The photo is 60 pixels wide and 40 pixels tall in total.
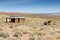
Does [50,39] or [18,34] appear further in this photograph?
[18,34]

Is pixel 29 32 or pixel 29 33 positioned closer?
pixel 29 33

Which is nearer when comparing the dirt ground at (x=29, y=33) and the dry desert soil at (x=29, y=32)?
the dirt ground at (x=29, y=33)

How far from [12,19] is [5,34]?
31699 mm

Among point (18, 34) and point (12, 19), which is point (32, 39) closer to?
point (18, 34)

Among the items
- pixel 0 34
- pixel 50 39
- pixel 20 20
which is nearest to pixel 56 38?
pixel 50 39

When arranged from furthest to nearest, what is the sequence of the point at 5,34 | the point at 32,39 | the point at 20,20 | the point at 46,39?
the point at 20,20
the point at 5,34
the point at 46,39
the point at 32,39

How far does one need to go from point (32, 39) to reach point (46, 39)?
2.06 metres

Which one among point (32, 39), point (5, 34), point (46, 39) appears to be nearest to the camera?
point (32, 39)

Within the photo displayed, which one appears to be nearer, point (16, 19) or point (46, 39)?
point (46, 39)

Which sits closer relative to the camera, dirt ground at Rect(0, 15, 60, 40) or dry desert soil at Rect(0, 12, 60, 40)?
dirt ground at Rect(0, 15, 60, 40)

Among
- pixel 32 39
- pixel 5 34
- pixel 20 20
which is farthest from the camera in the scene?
pixel 20 20

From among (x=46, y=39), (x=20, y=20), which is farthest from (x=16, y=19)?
(x=46, y=39)

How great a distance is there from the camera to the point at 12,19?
179 feet

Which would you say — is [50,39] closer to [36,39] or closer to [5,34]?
[36,39]
